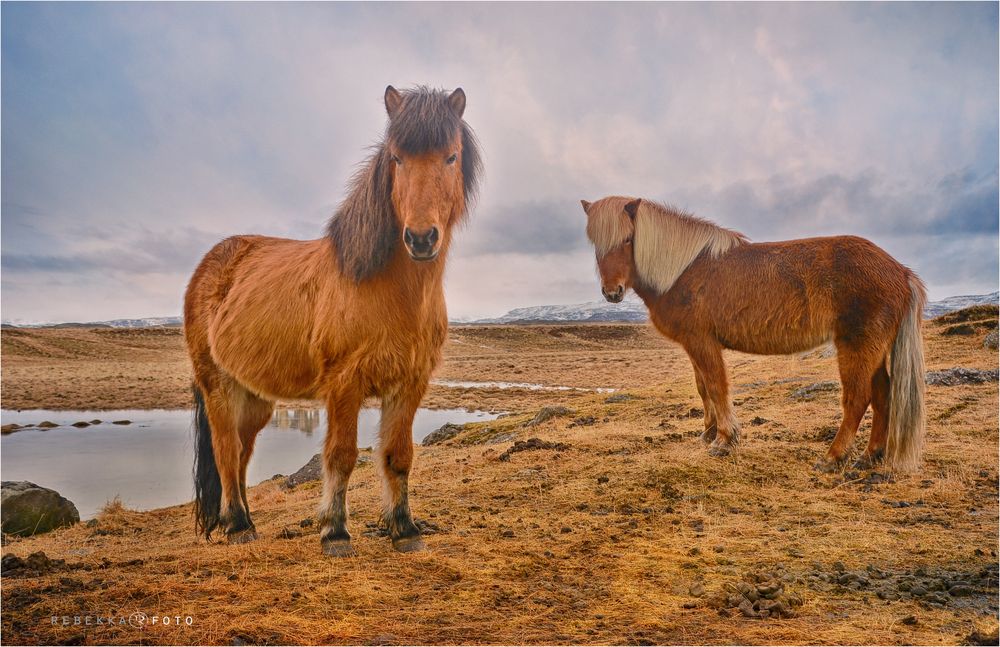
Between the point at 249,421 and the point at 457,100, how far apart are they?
3.98 m

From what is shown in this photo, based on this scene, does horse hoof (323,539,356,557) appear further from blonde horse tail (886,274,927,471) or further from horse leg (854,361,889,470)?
blonde horse tail (886,274,927,471)

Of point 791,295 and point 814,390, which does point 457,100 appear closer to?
point 791,295

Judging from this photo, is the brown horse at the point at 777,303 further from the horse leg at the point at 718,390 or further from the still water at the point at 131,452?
the still water at the point at 131,452

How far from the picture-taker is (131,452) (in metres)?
15.0

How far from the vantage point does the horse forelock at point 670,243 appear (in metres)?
8.05

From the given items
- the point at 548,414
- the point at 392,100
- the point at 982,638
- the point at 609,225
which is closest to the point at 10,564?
the point at 392,100

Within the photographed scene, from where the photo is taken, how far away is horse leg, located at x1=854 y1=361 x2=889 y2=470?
277 inches

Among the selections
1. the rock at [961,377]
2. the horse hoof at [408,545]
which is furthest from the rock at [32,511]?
the rock at [961,377]

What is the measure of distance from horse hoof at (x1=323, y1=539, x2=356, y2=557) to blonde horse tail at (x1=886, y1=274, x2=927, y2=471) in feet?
20.2

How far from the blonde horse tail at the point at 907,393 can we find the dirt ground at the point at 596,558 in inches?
11.1

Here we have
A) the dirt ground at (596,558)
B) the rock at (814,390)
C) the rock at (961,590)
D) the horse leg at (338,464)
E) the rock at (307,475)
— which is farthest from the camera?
the rock at (814,390)

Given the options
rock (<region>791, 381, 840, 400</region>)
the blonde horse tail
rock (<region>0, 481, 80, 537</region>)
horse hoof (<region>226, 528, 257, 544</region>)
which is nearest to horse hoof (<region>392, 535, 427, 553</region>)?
horse hoof (<region>226, 528, 257, 544</region>)

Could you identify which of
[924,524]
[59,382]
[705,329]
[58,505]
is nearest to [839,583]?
[924,524]

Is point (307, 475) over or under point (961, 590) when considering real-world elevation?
under
